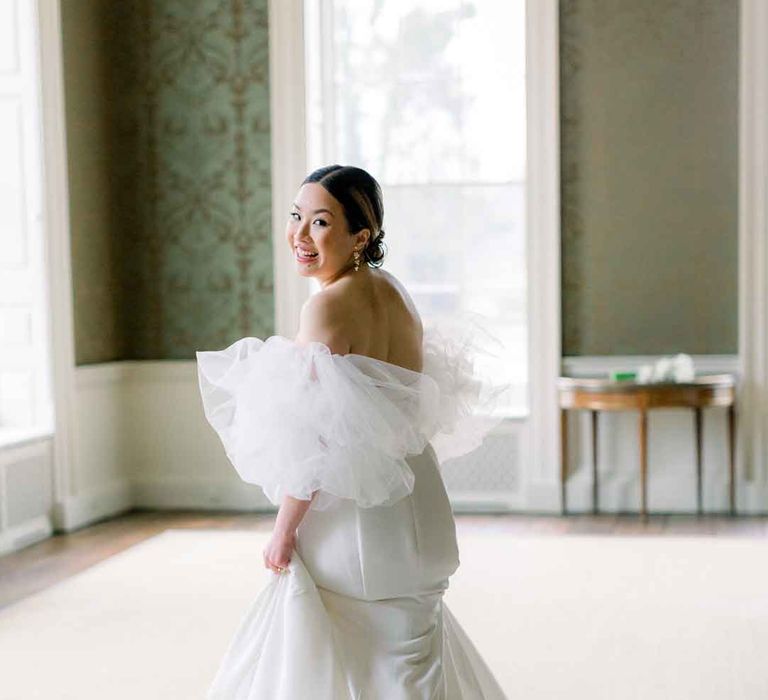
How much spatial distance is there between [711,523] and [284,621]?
4.06 metres

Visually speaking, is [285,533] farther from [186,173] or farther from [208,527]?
[186,173]

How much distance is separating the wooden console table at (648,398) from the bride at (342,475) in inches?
141

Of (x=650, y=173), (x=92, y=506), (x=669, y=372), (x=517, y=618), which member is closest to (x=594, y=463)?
(x=669, y=372)

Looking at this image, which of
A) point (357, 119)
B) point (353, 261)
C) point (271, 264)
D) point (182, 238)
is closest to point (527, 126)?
point (357, 119)

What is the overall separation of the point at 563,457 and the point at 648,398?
619 millimetres

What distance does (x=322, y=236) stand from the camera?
7.73 feet

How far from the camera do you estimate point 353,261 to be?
2383 mm

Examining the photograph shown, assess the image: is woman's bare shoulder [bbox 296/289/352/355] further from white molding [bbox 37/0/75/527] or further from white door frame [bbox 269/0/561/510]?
white door frame [bbox 269/0/561/510]

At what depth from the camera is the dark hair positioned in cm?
236

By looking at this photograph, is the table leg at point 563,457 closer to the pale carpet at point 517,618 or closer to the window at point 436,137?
the window at point 436,137

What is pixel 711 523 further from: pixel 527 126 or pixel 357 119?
pixel 357 119

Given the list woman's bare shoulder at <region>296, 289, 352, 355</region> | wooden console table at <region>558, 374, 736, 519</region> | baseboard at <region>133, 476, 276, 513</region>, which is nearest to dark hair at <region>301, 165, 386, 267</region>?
woman's bare shoulder at <region>296, 289, 352, 355</region>

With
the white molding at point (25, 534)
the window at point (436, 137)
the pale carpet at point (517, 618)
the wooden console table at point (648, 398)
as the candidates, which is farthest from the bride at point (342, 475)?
the window at point (436, 137)

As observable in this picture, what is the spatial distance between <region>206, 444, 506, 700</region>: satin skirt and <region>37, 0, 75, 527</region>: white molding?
3.84 meters
